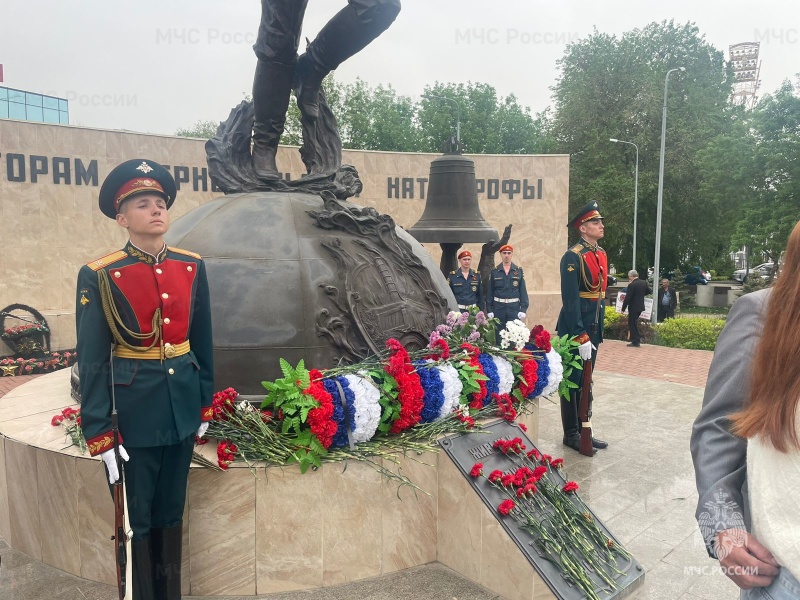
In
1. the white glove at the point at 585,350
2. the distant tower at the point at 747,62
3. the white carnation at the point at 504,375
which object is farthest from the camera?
the distant tower at the point at 747,62

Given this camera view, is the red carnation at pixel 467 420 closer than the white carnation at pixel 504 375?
Yes

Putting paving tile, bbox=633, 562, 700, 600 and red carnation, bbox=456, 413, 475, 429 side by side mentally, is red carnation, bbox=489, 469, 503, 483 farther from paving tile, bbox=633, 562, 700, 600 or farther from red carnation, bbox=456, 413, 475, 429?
paving tile, bbox=633, 562, 700, 600

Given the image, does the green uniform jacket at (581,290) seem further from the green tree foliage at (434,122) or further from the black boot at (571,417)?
the green tree foliage at (434,122)

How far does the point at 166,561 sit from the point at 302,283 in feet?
5.40

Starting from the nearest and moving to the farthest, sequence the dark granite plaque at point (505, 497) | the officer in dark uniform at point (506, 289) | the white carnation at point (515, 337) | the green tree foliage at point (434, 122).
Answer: the dark granite plaque at point (505, 497), the white carnation at point (515, 337), the officer in dark uniform at point (506, 289), the green tree foliage at point (434, 122)

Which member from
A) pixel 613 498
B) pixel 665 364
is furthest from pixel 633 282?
pixel 613 498

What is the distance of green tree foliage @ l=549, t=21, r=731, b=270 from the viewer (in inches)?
1001

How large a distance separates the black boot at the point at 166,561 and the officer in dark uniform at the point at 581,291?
11.6 ft

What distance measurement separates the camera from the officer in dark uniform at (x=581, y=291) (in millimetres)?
5273

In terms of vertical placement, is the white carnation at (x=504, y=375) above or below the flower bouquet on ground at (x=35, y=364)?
above

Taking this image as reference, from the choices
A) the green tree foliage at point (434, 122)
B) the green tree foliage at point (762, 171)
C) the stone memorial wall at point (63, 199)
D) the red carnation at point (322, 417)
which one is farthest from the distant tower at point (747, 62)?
the red carnation at point (322, 417)

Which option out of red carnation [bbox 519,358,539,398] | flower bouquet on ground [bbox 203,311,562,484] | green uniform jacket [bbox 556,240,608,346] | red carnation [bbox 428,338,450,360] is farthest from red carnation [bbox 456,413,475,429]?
green uniform jacket [bbox 556,240,608,346]

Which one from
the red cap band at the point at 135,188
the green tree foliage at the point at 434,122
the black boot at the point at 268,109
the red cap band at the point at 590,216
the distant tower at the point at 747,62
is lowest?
the red cap band at the point at 590,216

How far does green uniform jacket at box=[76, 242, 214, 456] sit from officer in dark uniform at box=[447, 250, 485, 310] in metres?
6.33
